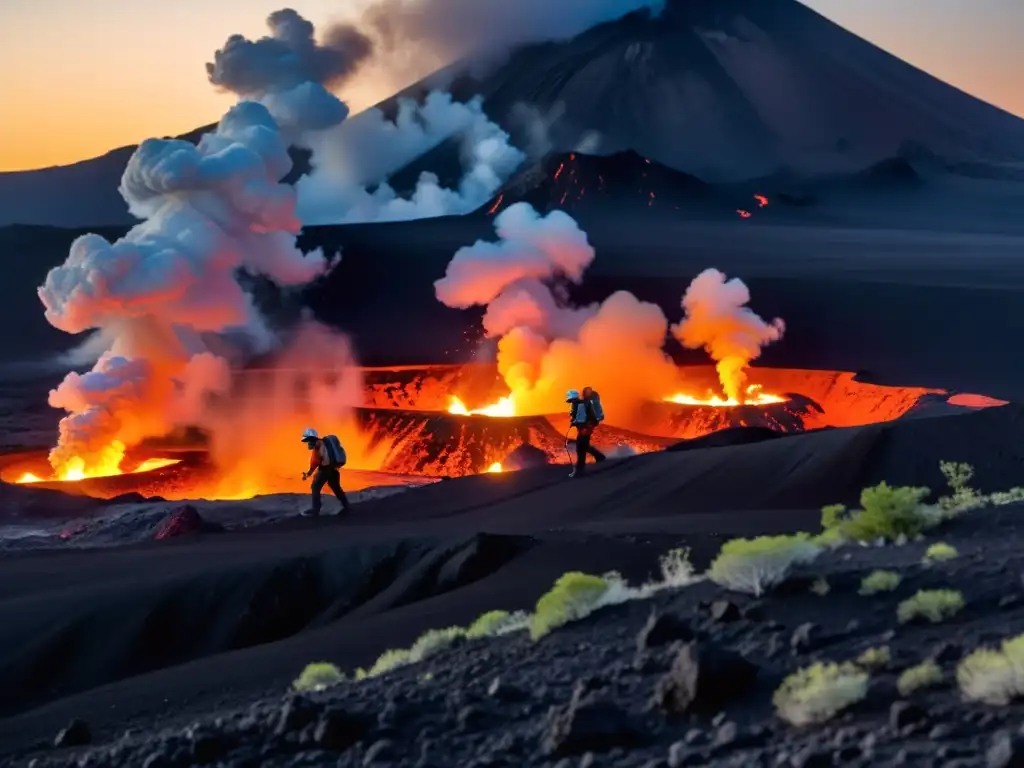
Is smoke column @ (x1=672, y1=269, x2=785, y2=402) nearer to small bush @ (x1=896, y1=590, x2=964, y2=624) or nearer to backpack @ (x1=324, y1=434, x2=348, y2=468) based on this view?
backpack @ (x1=324, y1=434, x2=348, y2=468)

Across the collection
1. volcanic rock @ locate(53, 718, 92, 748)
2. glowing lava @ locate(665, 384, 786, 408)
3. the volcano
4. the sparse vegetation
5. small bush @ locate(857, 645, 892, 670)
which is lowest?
volcanic rock @ locate(53, 718, 92, 748)

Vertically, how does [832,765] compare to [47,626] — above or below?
below

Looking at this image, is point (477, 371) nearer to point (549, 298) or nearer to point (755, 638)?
point (549, 298)

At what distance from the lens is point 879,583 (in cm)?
685

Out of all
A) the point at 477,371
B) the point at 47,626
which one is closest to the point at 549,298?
the point at 477,371

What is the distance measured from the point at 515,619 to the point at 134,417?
4441 cm

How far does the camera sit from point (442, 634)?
31.3ft

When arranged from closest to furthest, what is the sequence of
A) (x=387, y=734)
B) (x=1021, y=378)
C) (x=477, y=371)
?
(x=387, y=734) < (x=477, y=371) < (x=1021, y=378)

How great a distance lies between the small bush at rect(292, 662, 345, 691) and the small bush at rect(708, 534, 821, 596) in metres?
3.03

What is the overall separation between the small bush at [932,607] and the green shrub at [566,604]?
222 cm

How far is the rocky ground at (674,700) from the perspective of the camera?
16.4 ft

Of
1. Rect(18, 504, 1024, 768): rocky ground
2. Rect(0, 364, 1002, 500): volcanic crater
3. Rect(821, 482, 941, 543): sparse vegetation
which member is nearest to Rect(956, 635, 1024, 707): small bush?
Rect(18, 504, 1024, 768): rocky ground

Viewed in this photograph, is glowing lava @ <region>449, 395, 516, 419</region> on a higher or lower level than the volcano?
lower

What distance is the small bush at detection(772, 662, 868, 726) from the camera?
17.2ft
